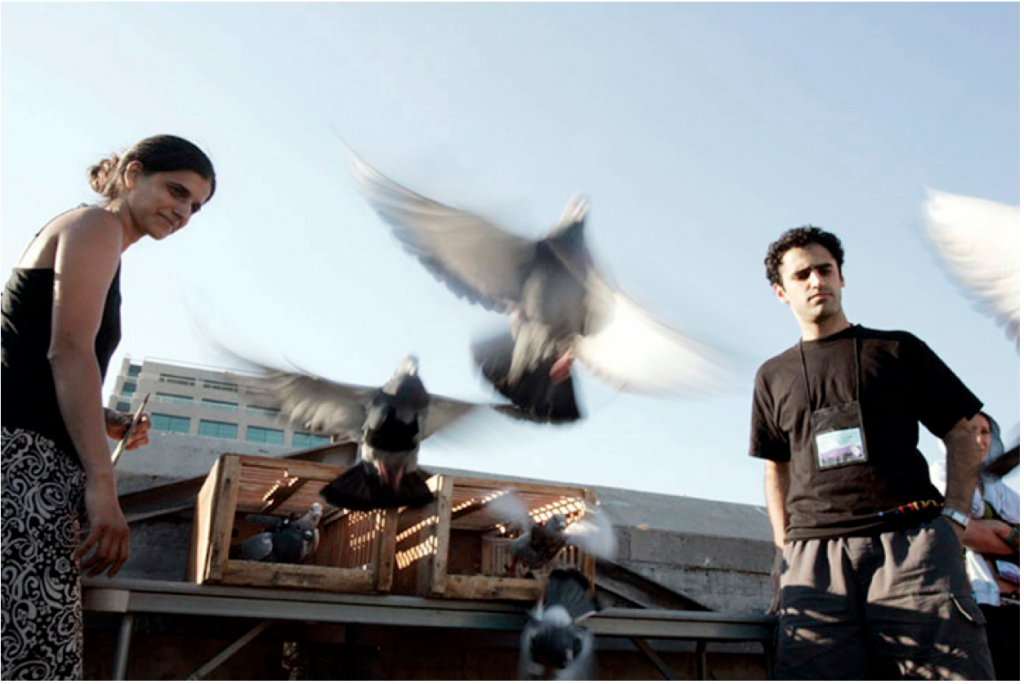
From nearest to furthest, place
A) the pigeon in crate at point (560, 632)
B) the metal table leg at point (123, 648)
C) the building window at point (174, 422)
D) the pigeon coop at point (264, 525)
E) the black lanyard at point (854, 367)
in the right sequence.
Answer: the black lanyard at point (854, 367), the metal table leg at point (123, 648), the pigeon coop at point (264, 525), the pigeon in crate at point (560, 632), the building window at point (174, 422)

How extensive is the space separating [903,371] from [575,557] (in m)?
1.79

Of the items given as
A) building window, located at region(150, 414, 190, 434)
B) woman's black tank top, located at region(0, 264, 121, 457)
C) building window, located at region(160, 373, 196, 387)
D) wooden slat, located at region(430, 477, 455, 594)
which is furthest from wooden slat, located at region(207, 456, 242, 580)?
building window, located at region(150, 414, 190, 434)

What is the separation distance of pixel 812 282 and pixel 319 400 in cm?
216

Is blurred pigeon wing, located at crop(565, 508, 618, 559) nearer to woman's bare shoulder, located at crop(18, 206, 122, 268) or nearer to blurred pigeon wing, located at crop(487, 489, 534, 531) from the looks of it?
blurred pigeon wing, located at crop(487, 489, 534, 531)

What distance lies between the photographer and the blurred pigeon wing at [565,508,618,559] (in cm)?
372

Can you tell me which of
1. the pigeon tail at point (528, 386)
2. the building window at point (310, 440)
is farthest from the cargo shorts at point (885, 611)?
the building window at point (310, 440)

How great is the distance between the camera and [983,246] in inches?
154

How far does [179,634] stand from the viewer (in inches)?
163

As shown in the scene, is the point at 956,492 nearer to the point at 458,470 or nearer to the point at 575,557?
the point at 575,557

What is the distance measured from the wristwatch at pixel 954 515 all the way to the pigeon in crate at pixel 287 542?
8.55 feet

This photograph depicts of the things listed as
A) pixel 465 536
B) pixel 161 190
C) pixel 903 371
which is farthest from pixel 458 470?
pixel 161 190

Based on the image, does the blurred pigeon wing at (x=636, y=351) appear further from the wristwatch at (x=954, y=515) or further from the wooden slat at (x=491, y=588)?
the wristwatch at (x=954, y=515)

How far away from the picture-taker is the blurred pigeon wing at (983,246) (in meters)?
3.84

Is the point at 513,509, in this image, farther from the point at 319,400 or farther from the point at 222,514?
the point at 222,514
